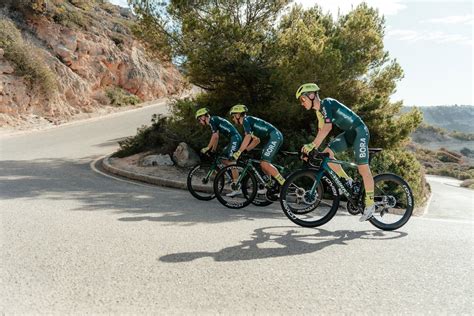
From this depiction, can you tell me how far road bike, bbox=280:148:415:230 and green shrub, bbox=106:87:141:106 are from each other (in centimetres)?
2614

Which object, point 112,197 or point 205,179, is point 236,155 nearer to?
point 205,179

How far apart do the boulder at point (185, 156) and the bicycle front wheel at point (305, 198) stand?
488 cm

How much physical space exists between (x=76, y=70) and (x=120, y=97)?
4.32m

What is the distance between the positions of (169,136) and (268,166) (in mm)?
6141

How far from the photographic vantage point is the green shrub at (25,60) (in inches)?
829

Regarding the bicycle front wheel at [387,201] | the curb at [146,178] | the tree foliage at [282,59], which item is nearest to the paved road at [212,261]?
the bicycle front wheel at [387,201]

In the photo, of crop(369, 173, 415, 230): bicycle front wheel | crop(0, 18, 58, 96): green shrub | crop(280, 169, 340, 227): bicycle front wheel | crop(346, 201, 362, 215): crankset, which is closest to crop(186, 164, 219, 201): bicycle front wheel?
crop(280, 169, 340, 227): bicycle front wheel

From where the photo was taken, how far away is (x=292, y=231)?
18.0 feet

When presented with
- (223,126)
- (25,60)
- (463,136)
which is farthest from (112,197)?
(463,136)

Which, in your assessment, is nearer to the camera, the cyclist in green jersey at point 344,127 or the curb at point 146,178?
the cyclist in green jersey at point 344,127

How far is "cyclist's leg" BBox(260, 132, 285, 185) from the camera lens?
6.75m

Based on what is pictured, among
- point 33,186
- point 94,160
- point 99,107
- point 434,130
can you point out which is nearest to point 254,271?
point 33,186

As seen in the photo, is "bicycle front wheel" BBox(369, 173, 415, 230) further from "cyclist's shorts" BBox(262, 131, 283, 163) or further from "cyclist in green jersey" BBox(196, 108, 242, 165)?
"cyclist in green jersey" BBox(196, 108, 242, 165)

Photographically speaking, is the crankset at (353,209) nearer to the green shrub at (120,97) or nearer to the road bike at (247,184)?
the road bike at (247,184)
